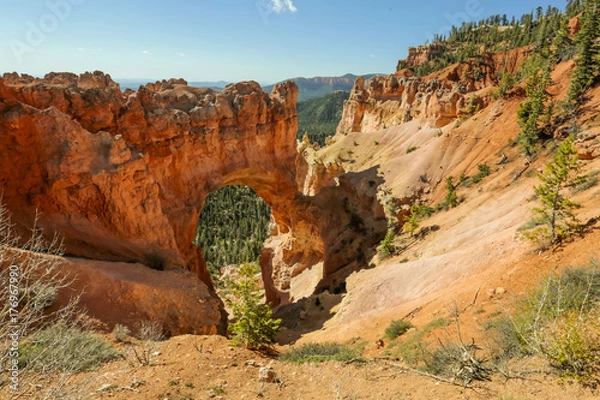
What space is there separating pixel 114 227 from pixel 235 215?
5735cm

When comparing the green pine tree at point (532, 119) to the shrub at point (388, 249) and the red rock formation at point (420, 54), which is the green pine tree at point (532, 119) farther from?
the red rock formation at point (420, 54)

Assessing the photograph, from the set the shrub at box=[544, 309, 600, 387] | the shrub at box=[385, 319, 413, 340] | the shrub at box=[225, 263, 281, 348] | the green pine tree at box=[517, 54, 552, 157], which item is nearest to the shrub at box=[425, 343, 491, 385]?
the shrub at box=[544, 309, 600, 387]

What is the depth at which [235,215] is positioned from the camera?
80.2 metres

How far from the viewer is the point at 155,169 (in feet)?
104

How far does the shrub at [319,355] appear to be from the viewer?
45.3ft

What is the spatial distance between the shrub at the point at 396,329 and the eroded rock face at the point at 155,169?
33.3ft

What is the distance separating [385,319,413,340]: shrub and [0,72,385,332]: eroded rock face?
10164 millimetres

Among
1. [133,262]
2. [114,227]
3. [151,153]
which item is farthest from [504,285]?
[151,153]

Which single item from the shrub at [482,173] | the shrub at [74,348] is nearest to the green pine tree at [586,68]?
the shrub at [482,173]

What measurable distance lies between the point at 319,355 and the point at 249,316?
351 centimetres

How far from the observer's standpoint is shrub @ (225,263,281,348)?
50.9ft

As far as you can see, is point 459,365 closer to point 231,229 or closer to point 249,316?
point 249,316

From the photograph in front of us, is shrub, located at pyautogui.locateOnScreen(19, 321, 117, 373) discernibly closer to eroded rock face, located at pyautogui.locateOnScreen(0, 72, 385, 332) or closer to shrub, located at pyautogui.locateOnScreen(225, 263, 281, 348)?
shrub, located at pyautogui.locateOnScreen(225, 263, 281, 348)

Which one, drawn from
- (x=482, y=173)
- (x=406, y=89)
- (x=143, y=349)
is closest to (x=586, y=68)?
(x=482, y=173)
